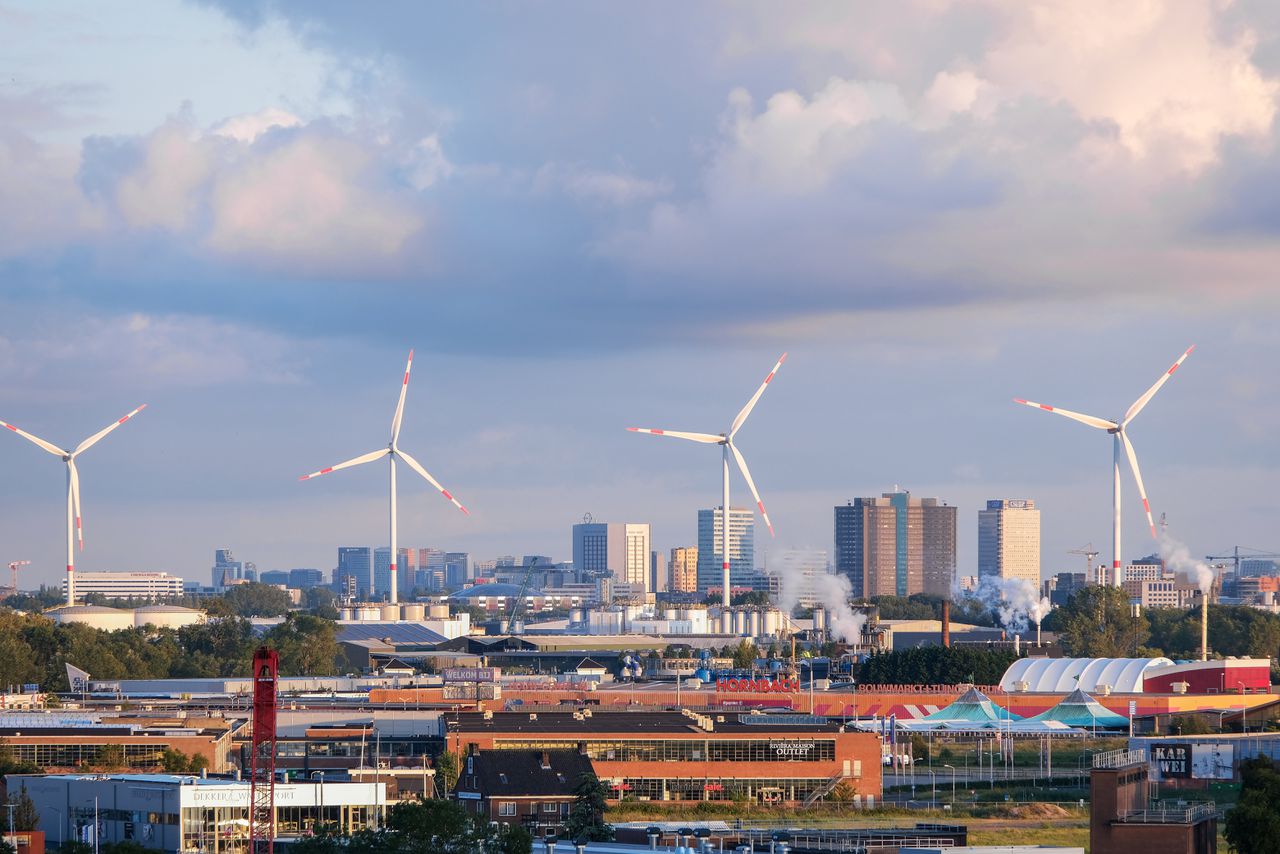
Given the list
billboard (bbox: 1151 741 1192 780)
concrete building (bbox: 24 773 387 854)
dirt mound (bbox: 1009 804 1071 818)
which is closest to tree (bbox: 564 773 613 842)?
concrete building (bbox: 24 773 387 854)

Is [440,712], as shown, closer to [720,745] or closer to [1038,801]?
[720,745]

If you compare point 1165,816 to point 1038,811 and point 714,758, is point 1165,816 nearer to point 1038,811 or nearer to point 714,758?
point 1038,811

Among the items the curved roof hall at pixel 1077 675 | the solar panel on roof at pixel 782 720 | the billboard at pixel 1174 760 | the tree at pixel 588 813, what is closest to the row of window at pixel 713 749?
the solar panel on roof at pixel 782 720

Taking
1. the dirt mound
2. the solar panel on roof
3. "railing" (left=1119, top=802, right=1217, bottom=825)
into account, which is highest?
"railing" (left=1119, top=802, right=1217, bottom=825)

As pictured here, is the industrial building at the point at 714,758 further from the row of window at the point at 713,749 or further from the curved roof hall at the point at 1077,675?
the curved roof hall at the point at 1077,675

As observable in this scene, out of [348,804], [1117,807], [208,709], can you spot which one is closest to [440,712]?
[208,709]

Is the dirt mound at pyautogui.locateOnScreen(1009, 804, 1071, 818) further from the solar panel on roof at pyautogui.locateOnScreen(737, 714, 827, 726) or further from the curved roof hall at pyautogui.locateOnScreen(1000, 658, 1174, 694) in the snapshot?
the curved roof hall at pyautogui.locateOnScreen(1000, 658, 1174, 694)
